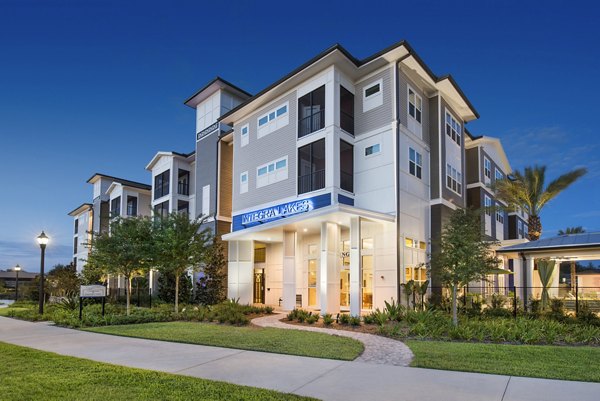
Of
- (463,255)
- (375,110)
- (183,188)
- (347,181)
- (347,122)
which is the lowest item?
(463,255)

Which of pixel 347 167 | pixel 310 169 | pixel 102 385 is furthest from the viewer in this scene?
pixel 310 169

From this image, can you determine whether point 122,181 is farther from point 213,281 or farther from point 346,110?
point 346,110

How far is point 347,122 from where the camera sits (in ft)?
75.0

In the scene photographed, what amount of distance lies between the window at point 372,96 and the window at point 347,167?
7.24ft

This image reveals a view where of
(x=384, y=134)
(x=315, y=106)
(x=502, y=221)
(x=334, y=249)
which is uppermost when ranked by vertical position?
(x=315, y=106)

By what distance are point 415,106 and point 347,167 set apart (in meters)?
4.84

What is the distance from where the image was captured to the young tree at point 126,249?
20469 mm

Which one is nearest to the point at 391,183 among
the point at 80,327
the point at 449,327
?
the point at 449,327

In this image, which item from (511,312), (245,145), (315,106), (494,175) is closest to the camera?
(511,312)

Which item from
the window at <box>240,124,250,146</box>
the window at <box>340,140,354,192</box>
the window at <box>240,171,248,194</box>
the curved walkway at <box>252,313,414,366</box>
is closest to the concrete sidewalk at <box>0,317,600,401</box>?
the curved walkway at <box>252,313,414,366</box>

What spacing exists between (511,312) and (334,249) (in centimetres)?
762

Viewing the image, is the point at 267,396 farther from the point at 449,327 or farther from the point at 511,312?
the point at 511,312

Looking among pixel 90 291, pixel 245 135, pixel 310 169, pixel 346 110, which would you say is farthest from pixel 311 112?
pixel 90 291

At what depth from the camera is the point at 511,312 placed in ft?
55.9
